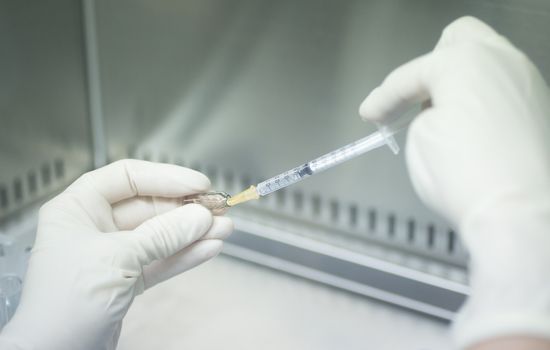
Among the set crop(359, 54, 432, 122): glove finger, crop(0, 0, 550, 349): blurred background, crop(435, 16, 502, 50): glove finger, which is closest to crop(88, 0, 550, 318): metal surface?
crop(0, 0, 550, 349): blurred background

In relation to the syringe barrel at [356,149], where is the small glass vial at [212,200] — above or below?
below

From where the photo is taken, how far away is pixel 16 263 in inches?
49.4

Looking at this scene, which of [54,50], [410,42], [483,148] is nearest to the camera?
[483,148]

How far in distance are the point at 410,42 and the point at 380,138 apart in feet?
0.87

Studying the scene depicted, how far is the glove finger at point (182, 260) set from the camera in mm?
1021

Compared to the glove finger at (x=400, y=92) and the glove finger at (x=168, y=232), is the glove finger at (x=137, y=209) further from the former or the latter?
the glove finger at (x=400, y=92)

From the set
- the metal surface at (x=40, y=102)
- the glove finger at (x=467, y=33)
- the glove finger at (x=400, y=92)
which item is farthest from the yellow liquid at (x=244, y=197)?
the metal surface at (x=40, y=102)

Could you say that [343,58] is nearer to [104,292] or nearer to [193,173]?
[193,173]

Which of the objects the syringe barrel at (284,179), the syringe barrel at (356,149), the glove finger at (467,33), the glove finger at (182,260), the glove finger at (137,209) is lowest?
the glove finger at (182,260)

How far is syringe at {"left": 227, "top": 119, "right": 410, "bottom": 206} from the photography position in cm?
93

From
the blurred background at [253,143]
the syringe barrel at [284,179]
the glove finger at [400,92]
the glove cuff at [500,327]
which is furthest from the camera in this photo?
the blurred background at [253,143]

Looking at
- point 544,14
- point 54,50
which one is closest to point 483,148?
point 544,14

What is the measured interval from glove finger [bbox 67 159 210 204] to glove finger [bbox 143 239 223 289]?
3.4 inches

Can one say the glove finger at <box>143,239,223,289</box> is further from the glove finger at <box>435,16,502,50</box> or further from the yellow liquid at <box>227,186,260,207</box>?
the glove finger at <box>435,16,502,50</box>
